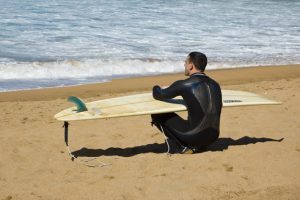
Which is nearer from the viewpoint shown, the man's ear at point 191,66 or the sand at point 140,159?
the sand at point 140,159

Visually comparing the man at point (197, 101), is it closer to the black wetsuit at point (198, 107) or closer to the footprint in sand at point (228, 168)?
the black wetsuit at point (198, 107)

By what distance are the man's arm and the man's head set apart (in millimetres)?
164

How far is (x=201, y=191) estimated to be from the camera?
454 cm

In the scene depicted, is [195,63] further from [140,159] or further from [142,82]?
[142,82]

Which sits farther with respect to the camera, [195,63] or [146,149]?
[146,149]

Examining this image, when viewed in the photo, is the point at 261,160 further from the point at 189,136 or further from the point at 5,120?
the point at 5,120

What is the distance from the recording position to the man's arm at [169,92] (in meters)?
5.20

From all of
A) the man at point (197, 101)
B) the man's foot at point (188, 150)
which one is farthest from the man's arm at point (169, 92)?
the man's foot at point (188, 150)

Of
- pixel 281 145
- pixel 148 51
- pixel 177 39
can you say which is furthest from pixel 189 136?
pixel 177 39

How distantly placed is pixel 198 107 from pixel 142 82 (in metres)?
5.63

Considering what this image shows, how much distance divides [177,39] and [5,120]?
879 cm

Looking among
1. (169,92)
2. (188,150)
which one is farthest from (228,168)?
(169,92)

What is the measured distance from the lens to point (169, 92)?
5.27m

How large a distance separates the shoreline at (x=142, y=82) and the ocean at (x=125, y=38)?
18.0 inches
